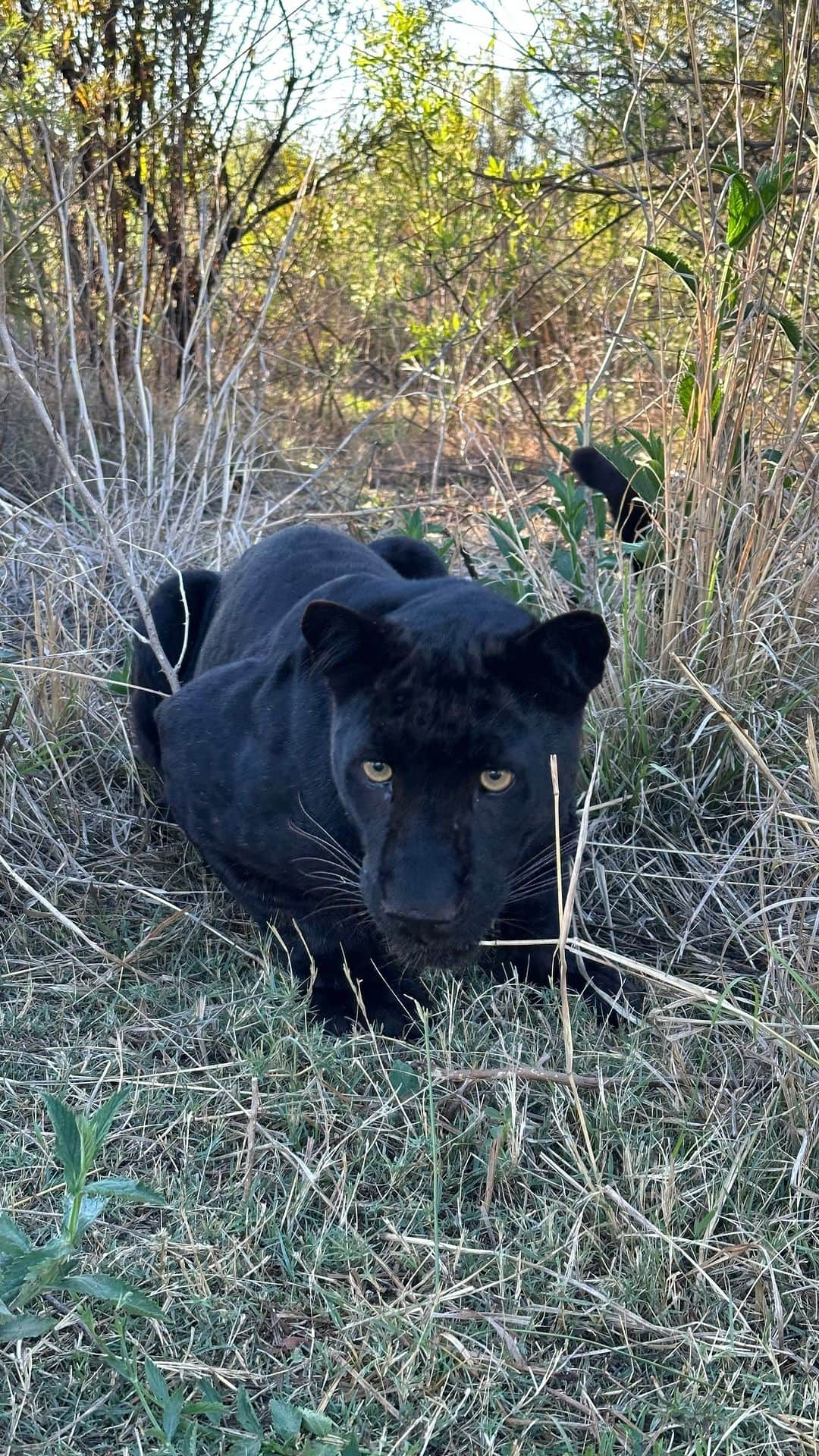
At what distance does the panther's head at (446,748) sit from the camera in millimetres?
1873

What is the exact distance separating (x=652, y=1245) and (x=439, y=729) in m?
0.77

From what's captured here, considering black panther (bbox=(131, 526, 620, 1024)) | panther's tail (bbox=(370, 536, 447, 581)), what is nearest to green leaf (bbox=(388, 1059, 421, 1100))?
black panther (bbox=(131, 526, 620, 1024))

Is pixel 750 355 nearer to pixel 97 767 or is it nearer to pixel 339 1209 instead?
pixel 97 767

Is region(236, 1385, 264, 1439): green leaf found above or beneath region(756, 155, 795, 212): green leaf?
beneath

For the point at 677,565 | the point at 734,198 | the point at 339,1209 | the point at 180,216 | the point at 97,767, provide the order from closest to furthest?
1. the point at 339,1209
2. the point at 734,198
3. the point at 677,565
4. the point at 97,767
5. the point at 180,216

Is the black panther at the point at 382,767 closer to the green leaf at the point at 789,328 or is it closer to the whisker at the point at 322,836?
the whisker at the point at 322,836

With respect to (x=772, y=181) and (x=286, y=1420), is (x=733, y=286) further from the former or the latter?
(x=286, y=1420)

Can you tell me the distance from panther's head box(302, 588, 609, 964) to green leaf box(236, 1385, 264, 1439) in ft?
2.23

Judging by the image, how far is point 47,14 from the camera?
13.8 feet

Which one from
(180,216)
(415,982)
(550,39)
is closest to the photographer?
(415,982)

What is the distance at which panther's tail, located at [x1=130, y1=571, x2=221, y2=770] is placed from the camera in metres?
2.80

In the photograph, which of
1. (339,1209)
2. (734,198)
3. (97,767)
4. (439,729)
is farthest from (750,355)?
(339,1209)

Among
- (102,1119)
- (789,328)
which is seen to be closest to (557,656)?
(102,1119)

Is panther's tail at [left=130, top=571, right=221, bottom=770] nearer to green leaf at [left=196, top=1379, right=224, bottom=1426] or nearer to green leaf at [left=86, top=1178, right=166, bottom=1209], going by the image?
green leaf at [left=86, top=1178, right=166, bottom=1209]
